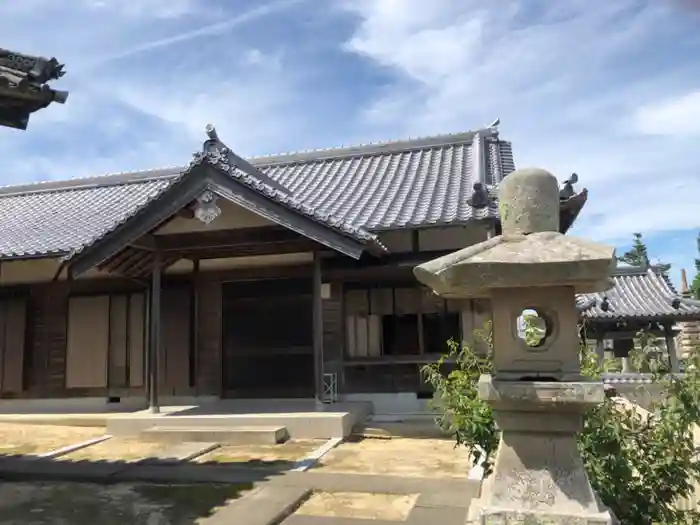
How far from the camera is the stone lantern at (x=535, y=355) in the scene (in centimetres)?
351

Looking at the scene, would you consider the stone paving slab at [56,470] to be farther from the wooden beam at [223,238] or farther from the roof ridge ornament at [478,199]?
the roof ridge ornament at [478,199]

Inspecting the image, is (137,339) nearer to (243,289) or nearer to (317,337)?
(243,289)

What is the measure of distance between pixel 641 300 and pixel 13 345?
752 inches

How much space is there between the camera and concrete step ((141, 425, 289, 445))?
870cm

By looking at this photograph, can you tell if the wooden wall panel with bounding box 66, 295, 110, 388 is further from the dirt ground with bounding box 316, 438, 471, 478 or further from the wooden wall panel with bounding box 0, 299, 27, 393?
the dirt ground with bounding box 316, 438, 471, 478

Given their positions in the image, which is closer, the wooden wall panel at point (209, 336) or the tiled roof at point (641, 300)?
the wooden wall panel at point (209, 336)

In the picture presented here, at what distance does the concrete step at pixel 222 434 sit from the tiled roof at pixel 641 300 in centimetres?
1168

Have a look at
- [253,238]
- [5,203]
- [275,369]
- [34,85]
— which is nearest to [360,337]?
[275,369]

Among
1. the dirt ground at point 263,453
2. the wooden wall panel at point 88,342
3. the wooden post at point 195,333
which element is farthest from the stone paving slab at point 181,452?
the wooden wall panel at point 88,342

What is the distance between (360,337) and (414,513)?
6.45 m

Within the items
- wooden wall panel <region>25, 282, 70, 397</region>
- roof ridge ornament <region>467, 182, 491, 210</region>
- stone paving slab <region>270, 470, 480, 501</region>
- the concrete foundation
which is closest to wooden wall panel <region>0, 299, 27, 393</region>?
wooden wall panel <region>25, 282, 70, 397</region>

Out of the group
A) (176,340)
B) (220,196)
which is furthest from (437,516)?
(176,340)

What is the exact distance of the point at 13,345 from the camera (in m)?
12.5

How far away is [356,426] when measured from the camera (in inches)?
375
